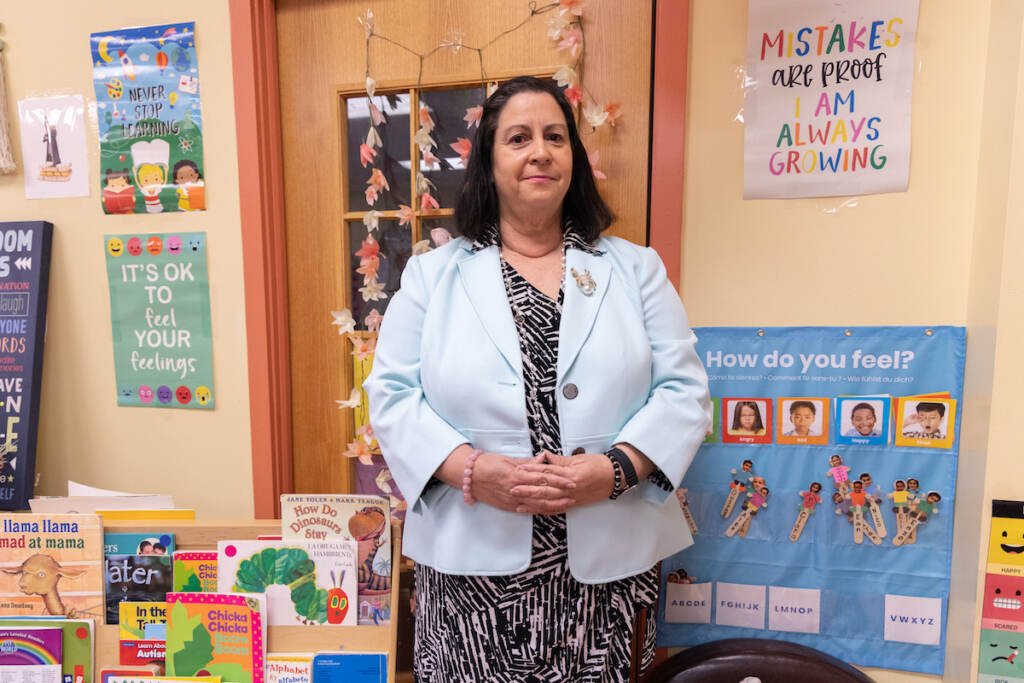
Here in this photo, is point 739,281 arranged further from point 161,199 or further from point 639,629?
point 161,199

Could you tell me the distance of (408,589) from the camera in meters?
1.51

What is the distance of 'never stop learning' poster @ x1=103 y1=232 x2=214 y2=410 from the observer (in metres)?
1.59

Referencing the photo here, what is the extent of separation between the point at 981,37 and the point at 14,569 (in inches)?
100

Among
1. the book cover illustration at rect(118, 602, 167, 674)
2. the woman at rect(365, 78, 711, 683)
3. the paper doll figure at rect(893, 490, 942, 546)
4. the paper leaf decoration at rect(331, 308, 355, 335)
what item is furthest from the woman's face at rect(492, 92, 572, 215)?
the book cover illustration at rect(118, 602, 167, 674)

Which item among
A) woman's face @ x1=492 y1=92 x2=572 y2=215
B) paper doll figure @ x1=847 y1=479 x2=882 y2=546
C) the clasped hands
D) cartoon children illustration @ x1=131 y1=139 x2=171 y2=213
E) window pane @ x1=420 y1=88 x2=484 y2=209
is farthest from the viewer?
cartoon children illustration @ x1=131 y1=139 x2=171 y2=213

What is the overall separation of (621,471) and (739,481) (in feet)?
2.01

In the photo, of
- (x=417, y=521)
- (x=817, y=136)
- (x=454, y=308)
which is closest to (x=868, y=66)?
(x=817, y=136)

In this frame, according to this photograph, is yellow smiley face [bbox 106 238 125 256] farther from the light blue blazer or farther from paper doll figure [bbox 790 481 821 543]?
paper doll figure [bbox 790 481 821 543]

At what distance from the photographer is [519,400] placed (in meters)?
0.95

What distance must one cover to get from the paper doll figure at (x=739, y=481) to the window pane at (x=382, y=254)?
1.04 m

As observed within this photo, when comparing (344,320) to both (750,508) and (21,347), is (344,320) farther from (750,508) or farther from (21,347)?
(750,508)

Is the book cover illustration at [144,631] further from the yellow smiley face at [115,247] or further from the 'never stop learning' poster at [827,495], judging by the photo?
the 'never stop learning' poster at [827,495]

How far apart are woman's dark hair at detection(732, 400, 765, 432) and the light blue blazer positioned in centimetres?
38

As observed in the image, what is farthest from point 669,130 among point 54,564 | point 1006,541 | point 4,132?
point 4,132
